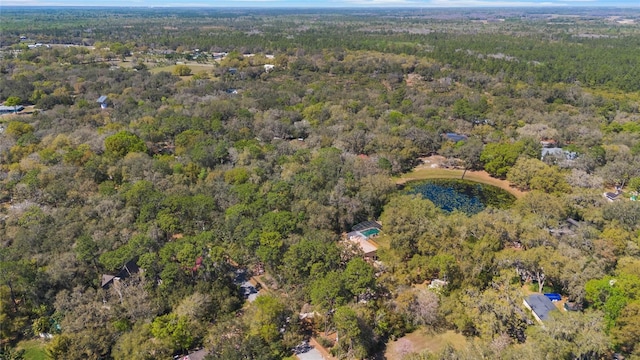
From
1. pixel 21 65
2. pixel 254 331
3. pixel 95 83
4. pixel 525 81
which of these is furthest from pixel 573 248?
pixel 21 65

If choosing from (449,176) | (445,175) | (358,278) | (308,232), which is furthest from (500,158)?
(358,278)

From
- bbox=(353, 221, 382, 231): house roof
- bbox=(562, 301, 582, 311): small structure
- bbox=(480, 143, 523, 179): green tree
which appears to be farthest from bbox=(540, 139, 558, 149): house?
bbox=(562, 301, 582, 311): small structure

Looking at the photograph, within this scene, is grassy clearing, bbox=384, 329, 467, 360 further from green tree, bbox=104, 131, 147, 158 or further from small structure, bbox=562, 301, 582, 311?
green tree, bbox=104, 131, 147, 158

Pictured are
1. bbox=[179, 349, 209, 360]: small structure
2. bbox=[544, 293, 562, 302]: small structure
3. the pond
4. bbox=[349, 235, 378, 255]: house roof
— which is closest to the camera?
bbox=[179, 349, 209, 360]: small structure

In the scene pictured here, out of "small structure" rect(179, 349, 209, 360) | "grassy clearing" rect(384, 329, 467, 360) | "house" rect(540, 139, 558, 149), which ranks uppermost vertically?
"house" rect(540, 139, 558, 149)

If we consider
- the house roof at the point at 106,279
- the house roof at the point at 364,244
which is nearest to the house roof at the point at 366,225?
the house roof at the point at 364,244

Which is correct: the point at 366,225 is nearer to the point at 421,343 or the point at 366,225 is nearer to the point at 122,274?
the point at 421,343

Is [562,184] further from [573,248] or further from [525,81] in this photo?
[525,81]

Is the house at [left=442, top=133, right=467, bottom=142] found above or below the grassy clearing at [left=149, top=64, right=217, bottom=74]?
below
